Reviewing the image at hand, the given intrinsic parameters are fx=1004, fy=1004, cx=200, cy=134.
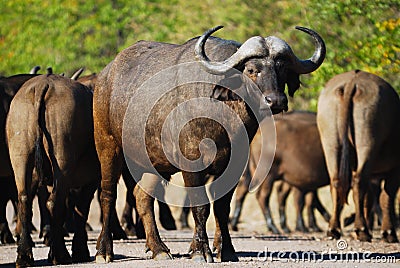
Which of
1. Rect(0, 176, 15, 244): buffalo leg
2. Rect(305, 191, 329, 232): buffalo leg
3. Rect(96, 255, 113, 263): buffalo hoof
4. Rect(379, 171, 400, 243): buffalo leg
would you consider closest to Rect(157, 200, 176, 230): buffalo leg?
Rect(0, 176, 15, 244): buffalo leg


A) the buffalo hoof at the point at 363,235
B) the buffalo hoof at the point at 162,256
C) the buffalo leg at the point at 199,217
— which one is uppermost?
the buffalo leg at the point at 199,217

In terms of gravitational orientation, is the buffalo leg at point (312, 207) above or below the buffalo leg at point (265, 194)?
below

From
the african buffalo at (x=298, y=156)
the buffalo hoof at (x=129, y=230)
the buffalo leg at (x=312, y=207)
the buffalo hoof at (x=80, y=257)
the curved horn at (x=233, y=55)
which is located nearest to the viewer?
the curved horn at (x=233, y=55)

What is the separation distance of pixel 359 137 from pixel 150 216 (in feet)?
14.6

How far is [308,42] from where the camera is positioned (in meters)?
26.4

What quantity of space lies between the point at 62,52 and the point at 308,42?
11.0 meters

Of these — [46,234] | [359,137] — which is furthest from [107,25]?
[359,137]

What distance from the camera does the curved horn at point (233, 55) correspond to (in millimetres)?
11062

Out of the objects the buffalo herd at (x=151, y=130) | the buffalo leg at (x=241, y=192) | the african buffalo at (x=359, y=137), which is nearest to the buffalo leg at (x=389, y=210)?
the african buffalo at (x=359, y=137)

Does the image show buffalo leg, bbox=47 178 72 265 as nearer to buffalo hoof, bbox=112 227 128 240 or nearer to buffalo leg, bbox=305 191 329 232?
buffalo hoof, bbox=112 227 128 240

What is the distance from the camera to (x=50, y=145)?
39.4 feet

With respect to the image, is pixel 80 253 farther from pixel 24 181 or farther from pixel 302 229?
pixel 302 229

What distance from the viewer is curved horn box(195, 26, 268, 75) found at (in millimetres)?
11062

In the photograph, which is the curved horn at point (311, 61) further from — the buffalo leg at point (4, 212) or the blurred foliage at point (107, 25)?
the blurred foliage at point (107, 25)
